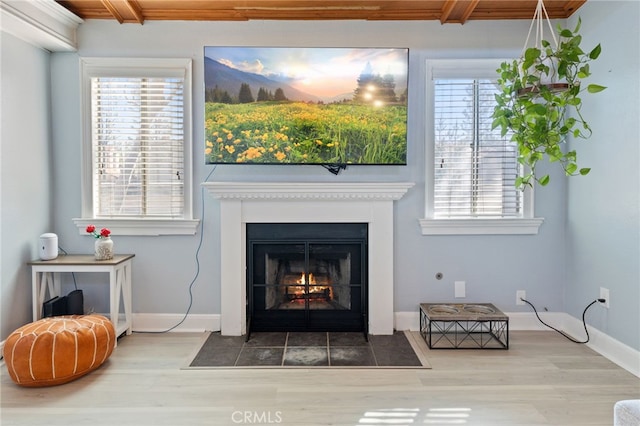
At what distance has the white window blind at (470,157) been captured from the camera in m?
3.21

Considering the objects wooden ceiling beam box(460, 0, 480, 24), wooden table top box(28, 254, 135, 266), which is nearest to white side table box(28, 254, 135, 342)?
wooden table top box(28, 254, 135, 266)

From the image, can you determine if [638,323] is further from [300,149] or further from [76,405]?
[76,405]

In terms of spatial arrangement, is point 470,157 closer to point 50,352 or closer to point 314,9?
point 314,9

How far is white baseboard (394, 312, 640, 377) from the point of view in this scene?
2.69 m

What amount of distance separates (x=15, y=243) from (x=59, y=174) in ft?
2.08

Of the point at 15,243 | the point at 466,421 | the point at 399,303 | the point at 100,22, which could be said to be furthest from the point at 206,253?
the point at 466,421

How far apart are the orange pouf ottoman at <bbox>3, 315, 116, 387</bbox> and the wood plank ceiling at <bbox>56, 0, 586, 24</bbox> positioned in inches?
86.0

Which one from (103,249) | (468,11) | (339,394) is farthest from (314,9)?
(339,394)

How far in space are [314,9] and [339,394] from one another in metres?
2.62

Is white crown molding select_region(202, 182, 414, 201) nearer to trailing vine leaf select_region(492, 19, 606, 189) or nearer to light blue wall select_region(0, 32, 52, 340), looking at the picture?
trailing vine leaf select_region(492, 19, 606, 189)

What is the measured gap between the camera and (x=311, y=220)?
3158 mm

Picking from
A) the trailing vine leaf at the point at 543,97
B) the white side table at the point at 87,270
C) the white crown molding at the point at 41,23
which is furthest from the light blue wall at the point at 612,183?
the white crown molding at the point at 41,23

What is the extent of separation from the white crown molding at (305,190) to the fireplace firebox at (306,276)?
236 millimetres

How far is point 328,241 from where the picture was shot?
3.20 meters
